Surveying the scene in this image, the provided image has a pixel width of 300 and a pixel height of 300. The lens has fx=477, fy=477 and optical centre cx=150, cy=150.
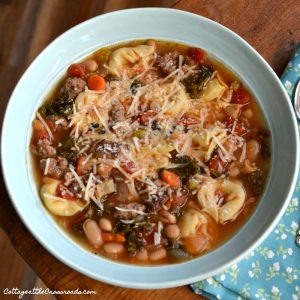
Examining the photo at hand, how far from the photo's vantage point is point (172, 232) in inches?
99.8

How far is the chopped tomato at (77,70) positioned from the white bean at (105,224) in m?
0.90

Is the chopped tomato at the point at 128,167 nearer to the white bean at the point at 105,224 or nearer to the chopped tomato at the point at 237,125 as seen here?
the white bean at the point at 105,224

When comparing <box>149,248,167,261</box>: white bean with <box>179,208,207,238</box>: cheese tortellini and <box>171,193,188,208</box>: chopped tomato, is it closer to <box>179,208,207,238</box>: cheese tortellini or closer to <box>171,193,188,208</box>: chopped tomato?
<box>179,208,207,238</box>: cheese tortellini

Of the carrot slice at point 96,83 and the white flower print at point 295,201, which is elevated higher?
the carrot slice at point 96,83

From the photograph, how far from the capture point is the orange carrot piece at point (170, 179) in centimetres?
262

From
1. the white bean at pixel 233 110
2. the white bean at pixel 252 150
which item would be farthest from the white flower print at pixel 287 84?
the white bean at pixel 252 150

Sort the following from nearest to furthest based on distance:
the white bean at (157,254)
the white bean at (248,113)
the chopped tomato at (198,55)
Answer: the white bean at (157,254) < the white bean at (248,113) < the chopped tomato at (198,55)

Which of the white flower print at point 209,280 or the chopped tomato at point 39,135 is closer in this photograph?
the white flower print at point 209,280

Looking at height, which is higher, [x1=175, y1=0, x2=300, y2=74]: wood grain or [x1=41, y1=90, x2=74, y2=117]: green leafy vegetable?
[x1=175, y1=0, x2=300, y2=74]: wood grain

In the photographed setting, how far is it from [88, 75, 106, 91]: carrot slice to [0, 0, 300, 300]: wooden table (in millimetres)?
733

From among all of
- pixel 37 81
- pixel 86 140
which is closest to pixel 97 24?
pixel 37 81

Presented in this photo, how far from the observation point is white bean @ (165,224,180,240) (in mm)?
2537

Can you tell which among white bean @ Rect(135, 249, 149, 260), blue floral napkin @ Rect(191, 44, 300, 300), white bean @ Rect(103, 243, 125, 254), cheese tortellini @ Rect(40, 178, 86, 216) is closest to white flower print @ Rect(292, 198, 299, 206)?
blue floral napkin @ Rect(191, 44, 300, 300)

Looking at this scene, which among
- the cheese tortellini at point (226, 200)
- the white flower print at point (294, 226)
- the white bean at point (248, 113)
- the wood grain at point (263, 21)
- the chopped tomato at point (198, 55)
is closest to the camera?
the cheese tortellini at point (226, 200)
